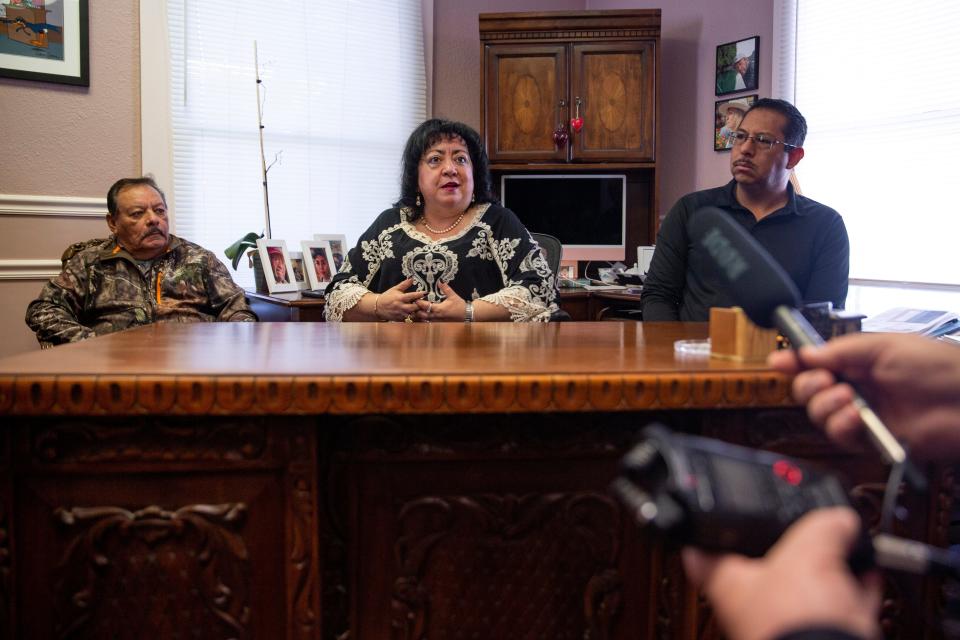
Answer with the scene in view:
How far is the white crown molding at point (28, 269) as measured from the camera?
316cm

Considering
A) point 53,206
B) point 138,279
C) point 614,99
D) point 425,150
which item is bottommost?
point 138,279

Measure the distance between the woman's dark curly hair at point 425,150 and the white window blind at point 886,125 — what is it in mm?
1899

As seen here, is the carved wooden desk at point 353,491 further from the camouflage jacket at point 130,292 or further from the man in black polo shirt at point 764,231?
the camouflage jacket at point 130,292

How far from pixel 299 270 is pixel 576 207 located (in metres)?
1.62

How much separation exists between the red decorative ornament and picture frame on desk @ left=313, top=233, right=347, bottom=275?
1269 millimetres

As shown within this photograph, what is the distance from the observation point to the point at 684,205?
263 centimetres

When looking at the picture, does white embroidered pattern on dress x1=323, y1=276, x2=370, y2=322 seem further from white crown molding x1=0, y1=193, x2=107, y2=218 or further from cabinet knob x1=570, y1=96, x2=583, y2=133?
cabinet knob x1=570, y1=96, x2=583, y2=133

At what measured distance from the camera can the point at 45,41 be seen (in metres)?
3.20

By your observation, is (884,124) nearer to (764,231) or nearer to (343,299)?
(764,231)

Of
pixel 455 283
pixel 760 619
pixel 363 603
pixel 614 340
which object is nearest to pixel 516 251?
pixel 455 283

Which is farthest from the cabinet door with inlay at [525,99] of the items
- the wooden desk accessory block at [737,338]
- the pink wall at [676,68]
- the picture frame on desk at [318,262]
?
the wooden desk accessory block at [737,338]

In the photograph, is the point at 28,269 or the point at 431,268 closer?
the point at 431,268

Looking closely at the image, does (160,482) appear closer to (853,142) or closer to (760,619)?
(760,619)

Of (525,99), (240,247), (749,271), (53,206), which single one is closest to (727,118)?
(525,99)
